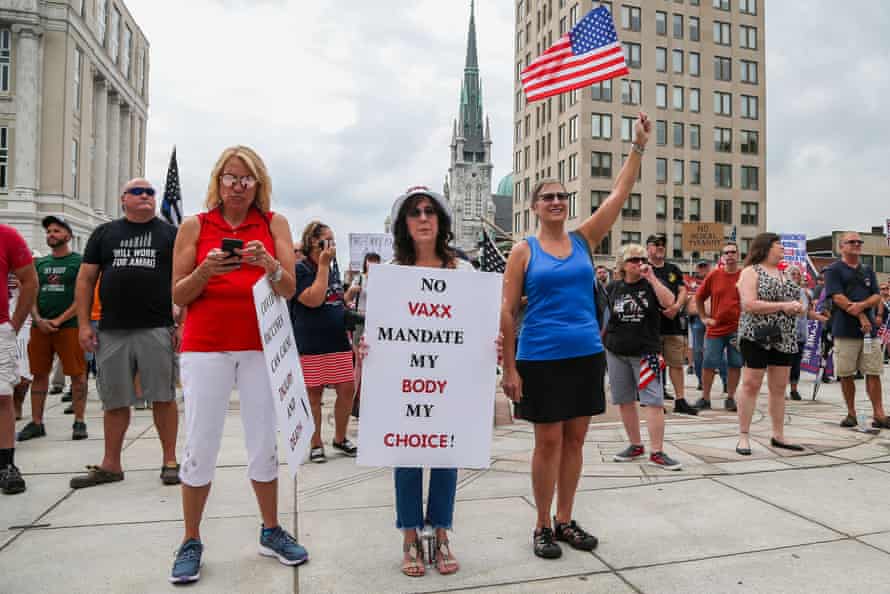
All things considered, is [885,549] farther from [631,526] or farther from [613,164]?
[613,164]

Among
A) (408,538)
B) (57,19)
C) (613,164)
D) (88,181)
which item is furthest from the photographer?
(613,164)

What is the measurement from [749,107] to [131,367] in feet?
213

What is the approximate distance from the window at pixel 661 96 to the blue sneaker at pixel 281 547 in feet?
195

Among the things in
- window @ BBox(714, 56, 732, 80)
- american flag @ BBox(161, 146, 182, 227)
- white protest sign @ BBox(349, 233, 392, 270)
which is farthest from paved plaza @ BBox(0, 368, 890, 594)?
window @ BBox(714, 56, 732, 80)

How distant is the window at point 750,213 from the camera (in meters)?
58.2

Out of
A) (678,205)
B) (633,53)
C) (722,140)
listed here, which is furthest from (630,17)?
(678,205)

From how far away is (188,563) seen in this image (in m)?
2.94

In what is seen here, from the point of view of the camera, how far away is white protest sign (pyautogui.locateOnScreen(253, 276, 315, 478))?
293 cm

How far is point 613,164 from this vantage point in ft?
177

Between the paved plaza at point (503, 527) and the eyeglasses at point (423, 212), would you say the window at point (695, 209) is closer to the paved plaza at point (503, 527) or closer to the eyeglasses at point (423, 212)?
the paved plaza at point (503, 527)

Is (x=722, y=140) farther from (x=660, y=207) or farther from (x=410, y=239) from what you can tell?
(x=410, y=239)

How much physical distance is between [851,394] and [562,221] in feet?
16.7

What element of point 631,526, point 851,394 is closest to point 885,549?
point 631,526

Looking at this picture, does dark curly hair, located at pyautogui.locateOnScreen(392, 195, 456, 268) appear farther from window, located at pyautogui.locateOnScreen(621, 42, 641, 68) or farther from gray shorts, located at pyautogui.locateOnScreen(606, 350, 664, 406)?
window, located at pyautogui.locateOnScreen(621, 42, 641, 68)
